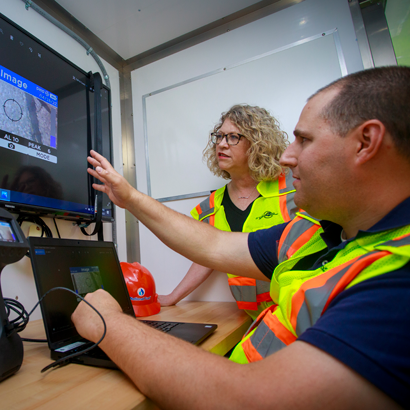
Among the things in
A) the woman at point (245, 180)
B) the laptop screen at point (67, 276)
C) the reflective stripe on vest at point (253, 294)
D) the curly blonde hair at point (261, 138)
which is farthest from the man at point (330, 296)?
the curly blonde hair at point (261, 138)

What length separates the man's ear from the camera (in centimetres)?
65

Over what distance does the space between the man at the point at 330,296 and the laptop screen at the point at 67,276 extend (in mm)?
104

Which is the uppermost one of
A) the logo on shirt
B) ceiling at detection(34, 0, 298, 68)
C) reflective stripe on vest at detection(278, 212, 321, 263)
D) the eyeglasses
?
ceiling at detection(34, 0, 298, 68)

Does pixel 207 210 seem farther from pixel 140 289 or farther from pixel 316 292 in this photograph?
pixel 316 292

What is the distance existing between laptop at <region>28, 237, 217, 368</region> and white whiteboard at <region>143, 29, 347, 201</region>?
948mm

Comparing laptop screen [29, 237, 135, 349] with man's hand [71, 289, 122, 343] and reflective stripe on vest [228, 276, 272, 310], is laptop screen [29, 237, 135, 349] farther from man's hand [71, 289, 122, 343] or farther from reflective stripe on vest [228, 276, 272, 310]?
reflective stripe on vest [228, 276, 272, 310]

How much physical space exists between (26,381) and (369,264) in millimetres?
783

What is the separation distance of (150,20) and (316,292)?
6.65ft

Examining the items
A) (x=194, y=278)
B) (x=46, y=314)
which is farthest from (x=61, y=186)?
(x=194, y=278)

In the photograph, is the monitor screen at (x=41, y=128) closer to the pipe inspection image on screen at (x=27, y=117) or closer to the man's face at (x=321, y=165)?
the pipe inspection image on screen at (x=27, y=117)

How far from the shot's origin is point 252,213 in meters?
1.53

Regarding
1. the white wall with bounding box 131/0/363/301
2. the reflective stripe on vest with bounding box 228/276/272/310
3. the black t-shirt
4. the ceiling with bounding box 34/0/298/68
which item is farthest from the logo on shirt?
the ceiling with bounding box 34/0/298/68

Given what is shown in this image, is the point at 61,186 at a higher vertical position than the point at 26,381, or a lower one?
higher

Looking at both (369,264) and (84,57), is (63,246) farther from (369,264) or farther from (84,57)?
(84,57)
